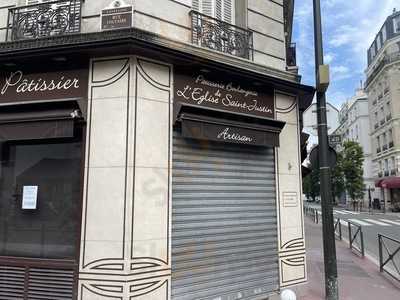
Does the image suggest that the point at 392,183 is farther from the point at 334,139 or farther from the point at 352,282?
the point at 334,139

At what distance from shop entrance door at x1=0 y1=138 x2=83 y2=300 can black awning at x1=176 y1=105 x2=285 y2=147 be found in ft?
5.70

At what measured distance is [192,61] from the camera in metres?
6.52

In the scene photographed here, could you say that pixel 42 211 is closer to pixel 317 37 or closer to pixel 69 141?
Answer: pixel 69 141

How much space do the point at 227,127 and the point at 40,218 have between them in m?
3.31

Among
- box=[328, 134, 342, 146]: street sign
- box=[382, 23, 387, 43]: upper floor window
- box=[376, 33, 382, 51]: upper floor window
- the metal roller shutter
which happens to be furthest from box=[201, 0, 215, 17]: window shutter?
box=[376, 33, 382, 51]: upper floor window

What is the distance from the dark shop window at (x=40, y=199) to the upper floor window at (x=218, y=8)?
11.6ft

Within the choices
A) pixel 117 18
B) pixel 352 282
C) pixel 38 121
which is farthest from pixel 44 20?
pixel 352 282

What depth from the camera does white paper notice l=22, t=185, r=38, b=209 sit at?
251 inches

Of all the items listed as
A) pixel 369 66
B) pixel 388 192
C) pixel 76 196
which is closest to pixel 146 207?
pixel 76 196

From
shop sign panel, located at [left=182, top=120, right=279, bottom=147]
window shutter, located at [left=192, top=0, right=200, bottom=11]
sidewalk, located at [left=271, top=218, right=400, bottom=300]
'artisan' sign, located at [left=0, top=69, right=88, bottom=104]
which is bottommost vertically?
sidewalk, located at [left=271, top=218, right=400, bottom=300]

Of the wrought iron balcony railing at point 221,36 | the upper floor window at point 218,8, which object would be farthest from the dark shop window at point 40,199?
the upper floor window at point 218,8

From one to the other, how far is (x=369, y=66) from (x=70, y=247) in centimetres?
5954

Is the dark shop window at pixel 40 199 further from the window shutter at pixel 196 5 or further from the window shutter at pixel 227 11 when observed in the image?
the window shutter at pixel 227 11

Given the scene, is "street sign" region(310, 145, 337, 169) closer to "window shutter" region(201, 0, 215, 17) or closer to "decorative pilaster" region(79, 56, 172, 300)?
"decorative pilaster" region(79, 56, 172, 300)
